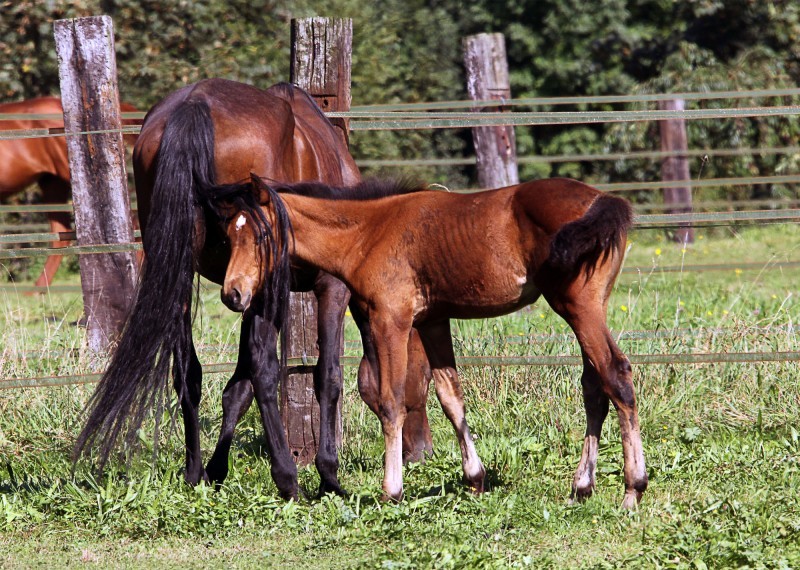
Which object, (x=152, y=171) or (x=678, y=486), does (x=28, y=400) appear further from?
(x=678, y=486)

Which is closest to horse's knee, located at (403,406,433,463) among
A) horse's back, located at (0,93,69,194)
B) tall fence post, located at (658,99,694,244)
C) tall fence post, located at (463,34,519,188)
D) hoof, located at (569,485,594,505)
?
hoof, located at (569,485,594,505)

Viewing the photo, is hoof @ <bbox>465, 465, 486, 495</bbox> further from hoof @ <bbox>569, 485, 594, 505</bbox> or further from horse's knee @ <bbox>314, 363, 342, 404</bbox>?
horse's knee @ <bbox>314, 363, 342, 404</bbox>

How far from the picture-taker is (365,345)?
482 centimetres

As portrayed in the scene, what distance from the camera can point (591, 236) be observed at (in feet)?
12.7

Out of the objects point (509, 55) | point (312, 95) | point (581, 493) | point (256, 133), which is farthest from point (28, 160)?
point (509, 55)

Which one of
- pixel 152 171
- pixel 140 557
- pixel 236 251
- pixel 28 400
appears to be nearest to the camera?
pixel 140 557

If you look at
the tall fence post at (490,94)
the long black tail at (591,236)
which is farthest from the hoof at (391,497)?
the tall fence post at (490,94)

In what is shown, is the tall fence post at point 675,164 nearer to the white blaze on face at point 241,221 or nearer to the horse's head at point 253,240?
the horse's head at point 253,240

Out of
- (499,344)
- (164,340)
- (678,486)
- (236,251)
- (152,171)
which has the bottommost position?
(678,486)

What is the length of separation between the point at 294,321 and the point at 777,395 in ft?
8.45

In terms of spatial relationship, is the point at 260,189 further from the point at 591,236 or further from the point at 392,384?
the point at 591,236

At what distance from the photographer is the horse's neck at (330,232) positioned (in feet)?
14.6

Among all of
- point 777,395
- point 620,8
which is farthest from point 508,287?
point 620,8

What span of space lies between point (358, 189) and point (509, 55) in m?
12.6
